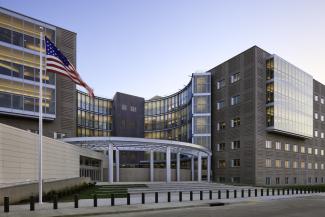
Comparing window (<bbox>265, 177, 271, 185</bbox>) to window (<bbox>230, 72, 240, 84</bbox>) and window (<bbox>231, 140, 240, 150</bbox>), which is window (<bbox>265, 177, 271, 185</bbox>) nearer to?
window (<bbox>231, 140, 240, 150</bbox>)

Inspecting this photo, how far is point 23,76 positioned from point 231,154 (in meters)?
40.0

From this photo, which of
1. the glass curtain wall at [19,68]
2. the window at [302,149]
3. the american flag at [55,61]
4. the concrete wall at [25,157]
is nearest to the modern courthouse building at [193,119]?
the window at [302,149]

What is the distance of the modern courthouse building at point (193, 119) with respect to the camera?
1809 inches

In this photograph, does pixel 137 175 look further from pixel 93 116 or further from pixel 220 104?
pixel 93 116

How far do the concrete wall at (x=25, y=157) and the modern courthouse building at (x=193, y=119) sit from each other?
2.03 m

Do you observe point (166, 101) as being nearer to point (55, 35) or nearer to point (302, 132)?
point (302, 132)

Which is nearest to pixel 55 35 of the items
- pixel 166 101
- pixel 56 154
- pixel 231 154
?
pixel 56 154

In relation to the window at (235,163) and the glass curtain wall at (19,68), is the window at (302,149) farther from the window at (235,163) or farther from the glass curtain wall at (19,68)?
the glass curtain wall at (19,68)

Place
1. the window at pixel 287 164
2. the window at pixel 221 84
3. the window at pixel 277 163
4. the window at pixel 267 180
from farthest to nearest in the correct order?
1. the window at pixel 221 84
2. the window at pixel 287 164
3. the window at pixel 277 163
4. the window at pixel 267 180

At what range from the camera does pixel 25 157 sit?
22500 millimetres

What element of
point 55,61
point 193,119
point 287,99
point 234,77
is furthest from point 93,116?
point 55,61

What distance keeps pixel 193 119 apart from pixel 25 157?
51.6 metres

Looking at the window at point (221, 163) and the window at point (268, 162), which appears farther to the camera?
the window at point (221, 163)

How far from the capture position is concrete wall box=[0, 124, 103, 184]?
19641 mm
